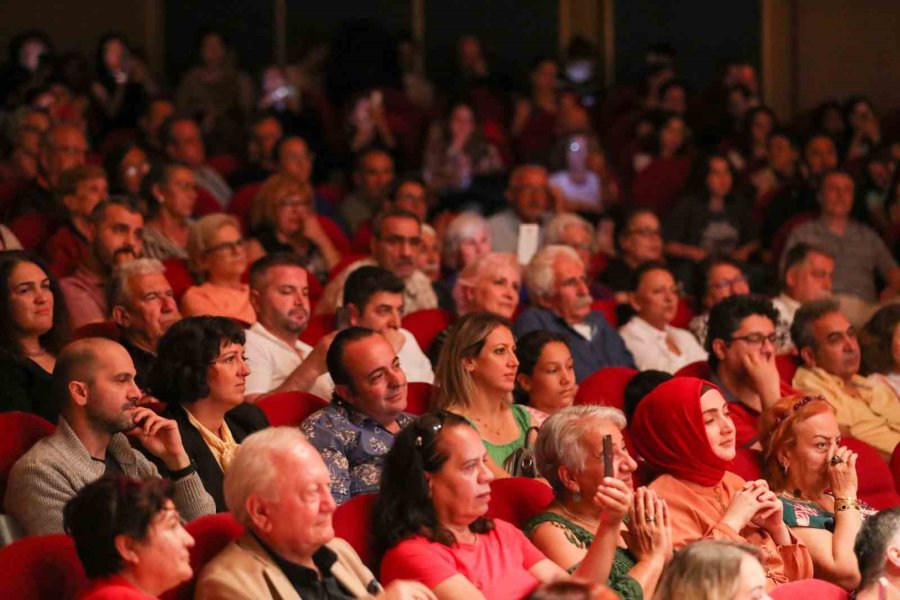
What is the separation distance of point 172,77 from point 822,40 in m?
3.69

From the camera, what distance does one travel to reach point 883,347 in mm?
4469

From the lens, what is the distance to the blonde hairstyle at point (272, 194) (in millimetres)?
5070

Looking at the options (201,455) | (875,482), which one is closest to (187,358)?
(201,455)

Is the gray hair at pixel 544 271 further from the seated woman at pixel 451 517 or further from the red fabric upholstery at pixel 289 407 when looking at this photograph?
the seated woman at pixel 451 517

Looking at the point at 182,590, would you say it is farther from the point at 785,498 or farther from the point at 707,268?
the point at 707,268

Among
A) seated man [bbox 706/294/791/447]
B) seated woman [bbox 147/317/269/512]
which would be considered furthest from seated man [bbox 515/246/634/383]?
seated woman [bbox 147/317/269/512]

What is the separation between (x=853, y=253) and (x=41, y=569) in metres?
4.37

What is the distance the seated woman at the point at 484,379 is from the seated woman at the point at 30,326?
935 millimetres

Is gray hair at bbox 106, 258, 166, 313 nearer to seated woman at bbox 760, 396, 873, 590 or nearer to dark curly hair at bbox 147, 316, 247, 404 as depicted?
dark curly hair at bbox 147, 316, 247, 404

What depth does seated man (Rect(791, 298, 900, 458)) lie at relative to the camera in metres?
4.17

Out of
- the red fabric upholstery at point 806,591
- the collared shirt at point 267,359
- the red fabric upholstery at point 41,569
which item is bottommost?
the red fabric upholstery at point 806,591

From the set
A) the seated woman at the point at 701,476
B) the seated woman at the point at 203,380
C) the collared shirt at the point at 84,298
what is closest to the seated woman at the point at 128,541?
the seated woman at the point at 203,380

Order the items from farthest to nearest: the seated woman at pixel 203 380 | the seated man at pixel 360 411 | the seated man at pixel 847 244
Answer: the seated man at pixel 847 244 < the seated man at pixel 360 411 < the seated woman at pixel 203 380

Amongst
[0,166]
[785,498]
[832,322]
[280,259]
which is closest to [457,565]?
[785,498]
